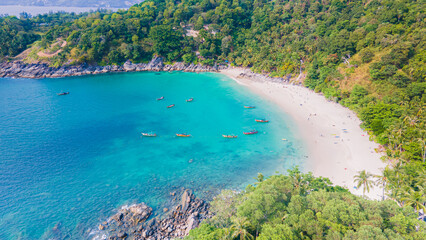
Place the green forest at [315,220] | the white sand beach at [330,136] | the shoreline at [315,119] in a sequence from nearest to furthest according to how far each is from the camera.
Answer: the green forest at [315,220] < the white sand beach at [330,136] < the shoreline at [315,119]

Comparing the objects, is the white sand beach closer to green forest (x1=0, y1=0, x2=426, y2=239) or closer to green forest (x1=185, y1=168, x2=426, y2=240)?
green forest (x1=0, y1=0, x2=426, y2=239)

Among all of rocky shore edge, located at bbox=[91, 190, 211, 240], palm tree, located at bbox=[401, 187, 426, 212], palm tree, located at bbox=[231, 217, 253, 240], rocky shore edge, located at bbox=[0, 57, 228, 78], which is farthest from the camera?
rocky shore edge, located at bbox=[0, 57, 228, 78]

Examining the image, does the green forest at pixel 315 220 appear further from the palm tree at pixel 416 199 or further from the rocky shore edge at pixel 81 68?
the rocky shore edge at pixel 81 68

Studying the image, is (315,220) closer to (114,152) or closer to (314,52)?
(114,152)

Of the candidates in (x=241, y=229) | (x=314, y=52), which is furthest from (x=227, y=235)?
(x=314, y=52)

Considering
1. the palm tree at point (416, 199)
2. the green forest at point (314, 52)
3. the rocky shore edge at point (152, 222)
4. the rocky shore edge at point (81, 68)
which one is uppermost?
the green forest at point (314, 52)

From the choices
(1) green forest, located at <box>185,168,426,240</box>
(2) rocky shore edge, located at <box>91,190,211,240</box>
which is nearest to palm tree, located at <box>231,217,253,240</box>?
(1) green forest, located at <box>185,168,426,240</box>

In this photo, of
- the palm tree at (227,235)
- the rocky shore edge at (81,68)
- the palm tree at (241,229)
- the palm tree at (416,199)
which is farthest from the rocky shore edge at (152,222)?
the rocky shore edge at (81,68)

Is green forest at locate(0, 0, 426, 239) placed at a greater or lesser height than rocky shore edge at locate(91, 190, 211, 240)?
greater
